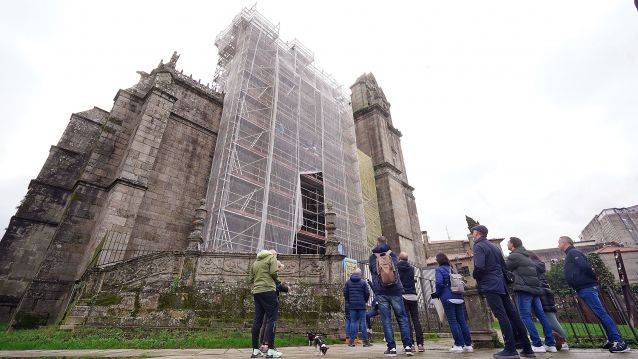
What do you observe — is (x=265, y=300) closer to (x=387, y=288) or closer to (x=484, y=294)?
(x=387, y=288)

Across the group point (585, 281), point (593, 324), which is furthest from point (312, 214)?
point (585, 281)

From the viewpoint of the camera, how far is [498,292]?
4.04m

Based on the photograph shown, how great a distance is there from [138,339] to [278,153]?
11.7 metres

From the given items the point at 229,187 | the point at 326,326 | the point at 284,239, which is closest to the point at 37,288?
the point at 229,187

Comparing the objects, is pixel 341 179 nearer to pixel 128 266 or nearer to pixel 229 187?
pixel 229 187

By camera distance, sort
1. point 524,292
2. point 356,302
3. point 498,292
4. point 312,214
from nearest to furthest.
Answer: point 498,292, point 524,292, point 356,302, point 312,214

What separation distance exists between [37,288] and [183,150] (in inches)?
305

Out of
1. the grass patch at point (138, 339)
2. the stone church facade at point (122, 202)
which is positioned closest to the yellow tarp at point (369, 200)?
the stone church facade at point (122, 202)

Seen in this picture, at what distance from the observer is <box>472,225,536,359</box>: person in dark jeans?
3803mm

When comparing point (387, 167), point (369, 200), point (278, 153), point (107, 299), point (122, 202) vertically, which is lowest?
point (107, 299)

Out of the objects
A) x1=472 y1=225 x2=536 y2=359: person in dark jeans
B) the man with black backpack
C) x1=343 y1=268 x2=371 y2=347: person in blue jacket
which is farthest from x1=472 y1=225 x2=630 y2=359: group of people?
x1=343 y1=268 x2=371 y2=347: person in blue jacket

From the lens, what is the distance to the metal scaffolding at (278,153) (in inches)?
563

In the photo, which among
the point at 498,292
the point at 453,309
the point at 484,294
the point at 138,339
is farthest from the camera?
the point at 138,339

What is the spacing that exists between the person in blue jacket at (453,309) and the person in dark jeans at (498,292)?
1.02 m
